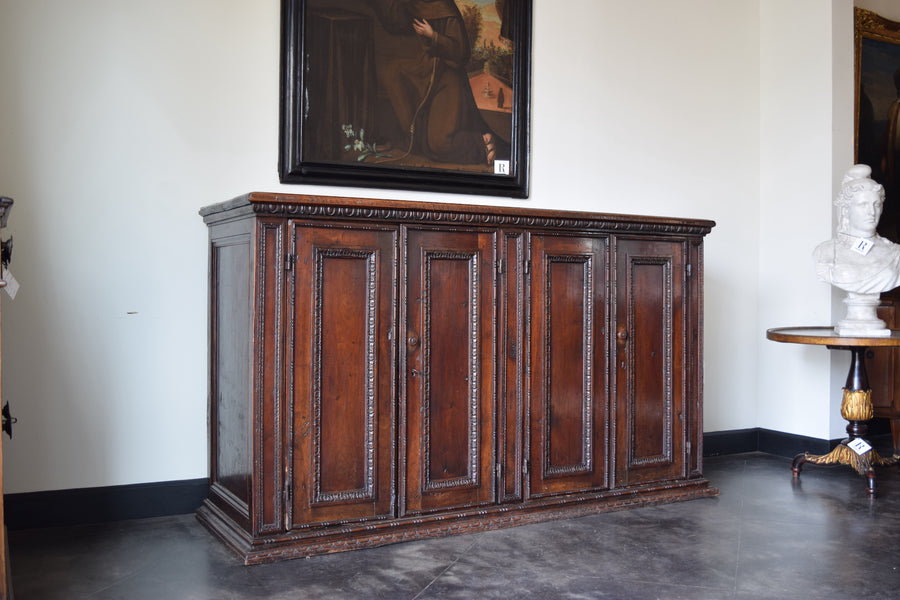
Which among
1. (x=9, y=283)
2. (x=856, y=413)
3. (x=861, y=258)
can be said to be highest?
(x=861, y=258)

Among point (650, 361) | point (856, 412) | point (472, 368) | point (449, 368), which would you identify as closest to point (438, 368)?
point (449, 368)

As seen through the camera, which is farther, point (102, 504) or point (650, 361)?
point (650, 361)

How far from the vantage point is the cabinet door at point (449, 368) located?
136 inches

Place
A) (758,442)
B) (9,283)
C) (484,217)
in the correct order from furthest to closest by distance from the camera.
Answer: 1. (758,442)
2. (484,217)
3. (9,283)

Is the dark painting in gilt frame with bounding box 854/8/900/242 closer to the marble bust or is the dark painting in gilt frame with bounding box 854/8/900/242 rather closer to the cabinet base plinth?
the marble bust

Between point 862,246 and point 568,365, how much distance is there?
1865 mm

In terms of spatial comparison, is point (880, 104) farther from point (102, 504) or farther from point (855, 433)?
point (102, 504)

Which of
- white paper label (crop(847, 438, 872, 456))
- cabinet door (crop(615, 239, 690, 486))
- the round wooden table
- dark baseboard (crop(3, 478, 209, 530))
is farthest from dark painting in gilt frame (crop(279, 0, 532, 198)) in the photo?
white paper label (crop(847, 438, 872, 456))

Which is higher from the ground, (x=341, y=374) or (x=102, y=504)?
(x=341, y=374)

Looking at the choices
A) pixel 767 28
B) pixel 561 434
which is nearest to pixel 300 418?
pixel 561 434

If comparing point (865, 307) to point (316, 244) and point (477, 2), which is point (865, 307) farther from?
point (316, 244)

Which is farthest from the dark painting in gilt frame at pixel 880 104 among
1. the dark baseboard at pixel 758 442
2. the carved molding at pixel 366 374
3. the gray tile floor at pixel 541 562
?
A: the carved molding at pixel 366 374

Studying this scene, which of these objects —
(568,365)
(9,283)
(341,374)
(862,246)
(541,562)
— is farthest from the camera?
(862,246)

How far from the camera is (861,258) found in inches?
172
